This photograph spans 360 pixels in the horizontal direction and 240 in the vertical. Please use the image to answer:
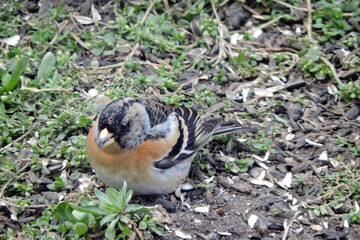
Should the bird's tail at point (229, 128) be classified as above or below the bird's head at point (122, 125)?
below

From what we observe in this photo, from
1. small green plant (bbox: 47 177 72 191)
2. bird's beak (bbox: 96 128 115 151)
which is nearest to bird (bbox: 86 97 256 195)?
bird's beak (bbox: 96 128 115 151)

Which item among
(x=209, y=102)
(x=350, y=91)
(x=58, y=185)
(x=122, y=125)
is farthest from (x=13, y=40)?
(x=350, y=91)

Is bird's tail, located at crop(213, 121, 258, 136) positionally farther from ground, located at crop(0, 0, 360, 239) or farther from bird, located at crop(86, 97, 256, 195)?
bird, located at crop(86, 97, 256, 195)

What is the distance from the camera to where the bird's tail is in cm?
392

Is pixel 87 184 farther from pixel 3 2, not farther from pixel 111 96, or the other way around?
pixel 3 2

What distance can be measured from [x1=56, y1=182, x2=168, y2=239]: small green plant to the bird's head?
353mm

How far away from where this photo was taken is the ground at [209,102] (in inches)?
134

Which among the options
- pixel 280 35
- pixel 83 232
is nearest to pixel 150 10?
pixel 280 35

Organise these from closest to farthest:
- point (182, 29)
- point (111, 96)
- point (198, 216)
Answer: point (198, 216) → point (111, 96) → point (182, 29)

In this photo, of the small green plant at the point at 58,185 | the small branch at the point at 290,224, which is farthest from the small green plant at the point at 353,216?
the small green plant at the point at 58,185

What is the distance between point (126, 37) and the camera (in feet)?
15.8

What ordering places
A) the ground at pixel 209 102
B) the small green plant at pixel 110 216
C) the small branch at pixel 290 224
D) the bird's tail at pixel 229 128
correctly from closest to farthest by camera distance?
the small green plant at pixel 110 216 < the small branch at pixel 290 224 < the ground at pixel 209 102 < the bird's tail at pixel 229 128

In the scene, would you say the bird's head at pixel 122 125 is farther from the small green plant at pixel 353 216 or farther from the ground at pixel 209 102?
the small green plant at pixel 353 216

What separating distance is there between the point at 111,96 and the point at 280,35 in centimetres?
221
